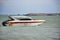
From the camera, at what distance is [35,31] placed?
1.90 metres

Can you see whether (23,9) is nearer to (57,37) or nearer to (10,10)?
(10,10)

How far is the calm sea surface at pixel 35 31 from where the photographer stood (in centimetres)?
187

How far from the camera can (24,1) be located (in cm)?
194

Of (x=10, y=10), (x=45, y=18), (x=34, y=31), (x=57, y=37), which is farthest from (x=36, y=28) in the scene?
(x=10, y=10)

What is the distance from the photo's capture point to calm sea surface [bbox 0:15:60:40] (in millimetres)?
1870

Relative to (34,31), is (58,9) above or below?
above

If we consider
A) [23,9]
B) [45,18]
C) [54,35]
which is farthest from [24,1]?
[54,35]

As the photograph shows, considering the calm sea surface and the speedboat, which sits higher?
the speedboat

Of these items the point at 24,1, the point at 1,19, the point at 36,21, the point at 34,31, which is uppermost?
the point at 24,1

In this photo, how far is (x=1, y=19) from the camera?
192 centimetres

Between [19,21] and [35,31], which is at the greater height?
[19,21]

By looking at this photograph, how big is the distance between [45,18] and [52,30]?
204 mm

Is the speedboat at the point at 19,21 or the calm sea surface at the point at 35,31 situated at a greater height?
the speedboat at the point at 19,21

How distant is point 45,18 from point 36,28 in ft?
0.65
